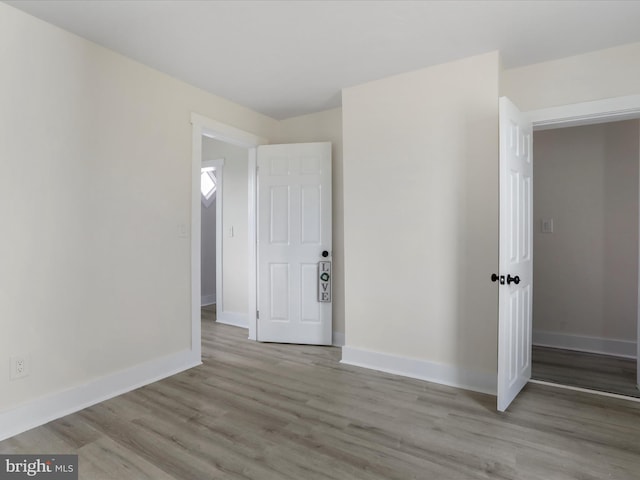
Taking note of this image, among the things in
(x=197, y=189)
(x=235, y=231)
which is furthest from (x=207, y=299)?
(x=197, y=189)

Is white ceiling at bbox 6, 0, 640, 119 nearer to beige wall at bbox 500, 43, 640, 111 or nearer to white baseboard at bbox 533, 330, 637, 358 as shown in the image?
beige wall at bbox 500, 43, 640, 111

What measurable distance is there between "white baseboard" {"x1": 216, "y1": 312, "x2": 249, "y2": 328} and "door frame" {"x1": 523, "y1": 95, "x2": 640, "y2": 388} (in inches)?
148

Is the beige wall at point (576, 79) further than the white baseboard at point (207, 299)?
No

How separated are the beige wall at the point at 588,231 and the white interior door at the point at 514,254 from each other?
1.28 metres

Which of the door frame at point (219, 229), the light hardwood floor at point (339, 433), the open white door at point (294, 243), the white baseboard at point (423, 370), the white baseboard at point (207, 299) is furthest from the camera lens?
the white baseboard at point (207, 299)

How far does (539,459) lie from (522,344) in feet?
3.21

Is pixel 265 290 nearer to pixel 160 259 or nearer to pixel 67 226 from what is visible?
pixel 160 259

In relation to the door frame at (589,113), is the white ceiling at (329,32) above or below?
above

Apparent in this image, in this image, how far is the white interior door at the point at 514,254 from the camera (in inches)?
91.7

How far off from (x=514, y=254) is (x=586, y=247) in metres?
1.83

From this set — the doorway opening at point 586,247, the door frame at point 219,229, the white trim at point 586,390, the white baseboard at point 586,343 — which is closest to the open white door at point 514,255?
the white trim at point 586,390

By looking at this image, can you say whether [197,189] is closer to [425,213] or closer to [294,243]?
[294,243]

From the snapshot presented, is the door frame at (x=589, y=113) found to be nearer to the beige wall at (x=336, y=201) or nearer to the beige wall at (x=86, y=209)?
the beige wall at (x=336, y=201)

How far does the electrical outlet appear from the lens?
2127mm
